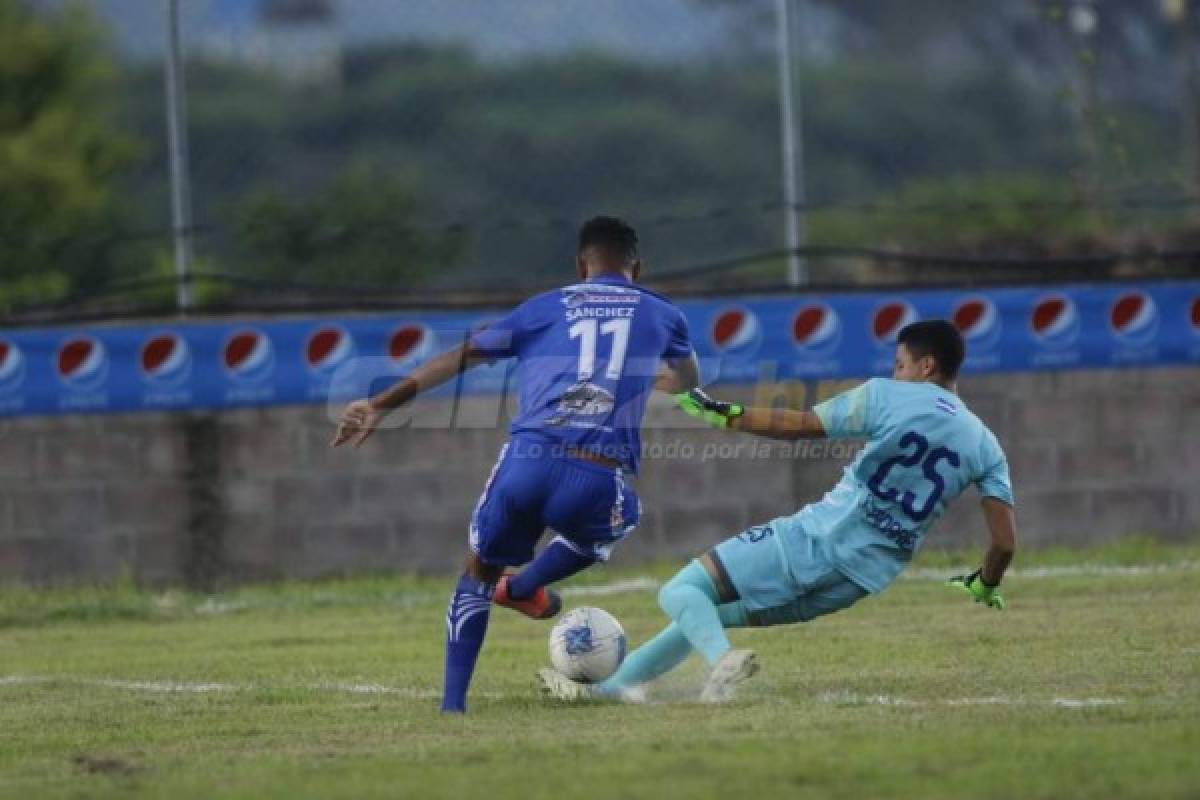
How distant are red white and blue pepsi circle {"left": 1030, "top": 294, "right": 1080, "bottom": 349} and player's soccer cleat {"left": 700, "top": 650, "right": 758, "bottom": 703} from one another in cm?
759

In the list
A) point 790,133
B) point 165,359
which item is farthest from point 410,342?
point 790,133

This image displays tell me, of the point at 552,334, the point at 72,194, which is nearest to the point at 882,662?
the point at 552,334

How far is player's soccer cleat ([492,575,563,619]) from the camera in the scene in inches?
381

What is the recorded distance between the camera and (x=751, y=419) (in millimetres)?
8758

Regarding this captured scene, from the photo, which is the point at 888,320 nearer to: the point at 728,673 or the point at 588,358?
the point at 588,358

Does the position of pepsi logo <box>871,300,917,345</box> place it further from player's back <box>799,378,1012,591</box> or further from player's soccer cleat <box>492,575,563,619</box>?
player's back <box>799,378,1012,591</box>

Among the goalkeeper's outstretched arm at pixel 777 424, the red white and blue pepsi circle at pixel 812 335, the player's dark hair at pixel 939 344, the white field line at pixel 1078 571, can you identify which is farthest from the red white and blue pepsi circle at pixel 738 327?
the goalkeeper's outstretched arm at pixel 777 424

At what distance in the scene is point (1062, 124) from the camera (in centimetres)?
1861

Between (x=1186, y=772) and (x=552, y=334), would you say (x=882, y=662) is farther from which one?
(x=1186, y=772)

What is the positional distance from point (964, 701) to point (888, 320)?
24.1 feet

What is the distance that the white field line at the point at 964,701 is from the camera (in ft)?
27.5

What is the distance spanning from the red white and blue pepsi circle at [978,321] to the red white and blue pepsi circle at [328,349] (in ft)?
13.2

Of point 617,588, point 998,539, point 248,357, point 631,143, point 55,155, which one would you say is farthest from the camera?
point 55,155

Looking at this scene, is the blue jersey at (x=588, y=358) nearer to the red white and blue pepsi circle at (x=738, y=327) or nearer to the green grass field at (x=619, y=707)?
the green grass field at (x=619, y=707)
